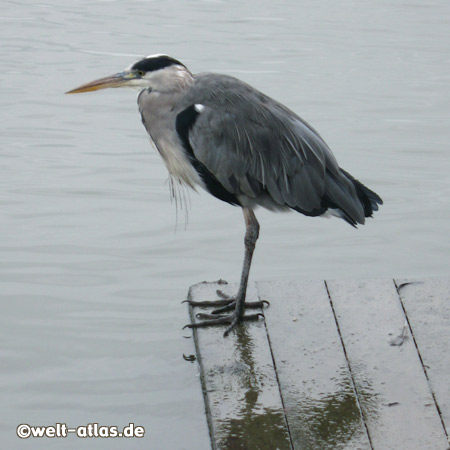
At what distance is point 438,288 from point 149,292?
1.61 meters

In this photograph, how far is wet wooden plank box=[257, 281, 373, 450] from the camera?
3.51 m

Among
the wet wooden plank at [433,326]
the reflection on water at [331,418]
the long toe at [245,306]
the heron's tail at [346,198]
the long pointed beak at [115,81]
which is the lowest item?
the reflection on water at [331,418]

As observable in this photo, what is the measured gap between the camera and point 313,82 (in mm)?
9922

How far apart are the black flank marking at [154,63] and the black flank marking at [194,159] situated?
23 cm

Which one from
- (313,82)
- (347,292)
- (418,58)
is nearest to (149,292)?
(347,292)

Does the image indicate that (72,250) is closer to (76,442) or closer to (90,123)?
(76,442)

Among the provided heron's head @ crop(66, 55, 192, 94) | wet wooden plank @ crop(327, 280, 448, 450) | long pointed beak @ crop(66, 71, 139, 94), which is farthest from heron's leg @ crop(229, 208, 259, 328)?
long pointed beak @ crop(66, 71, 139, 94)

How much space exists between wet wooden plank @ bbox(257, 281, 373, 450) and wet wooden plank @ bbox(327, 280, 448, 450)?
5 centimetres

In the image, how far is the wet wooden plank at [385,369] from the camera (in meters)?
3.46

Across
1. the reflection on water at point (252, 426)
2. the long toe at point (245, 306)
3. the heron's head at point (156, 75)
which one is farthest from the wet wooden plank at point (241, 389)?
the heron's head at point (156, 75)

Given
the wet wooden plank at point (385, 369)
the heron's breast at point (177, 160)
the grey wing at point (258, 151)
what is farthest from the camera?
the heron's breast at point (177, 160)

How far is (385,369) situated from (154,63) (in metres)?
1.67

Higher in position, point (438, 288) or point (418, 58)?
point (418, 58)

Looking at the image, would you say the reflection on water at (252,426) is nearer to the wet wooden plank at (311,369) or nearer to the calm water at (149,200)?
the wet wooden plank at (311,369)
